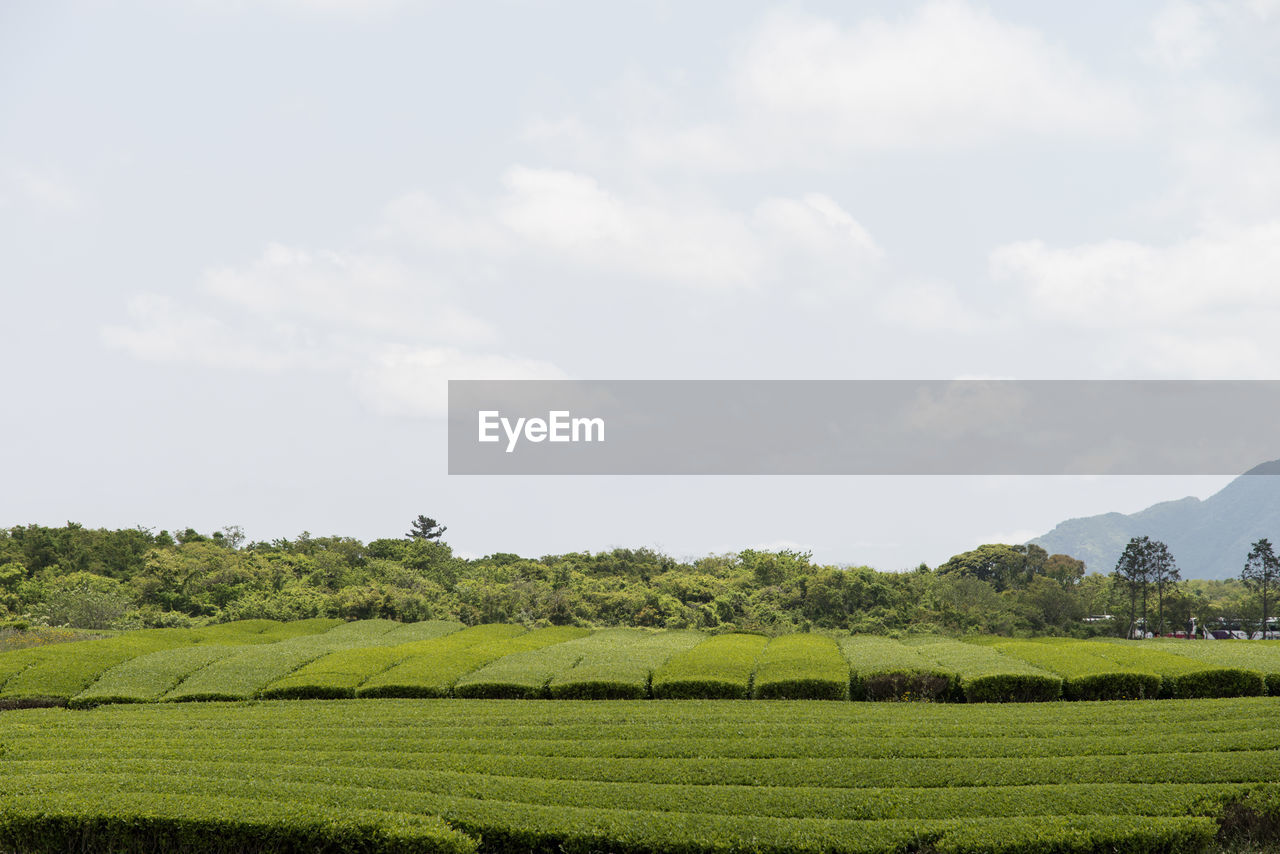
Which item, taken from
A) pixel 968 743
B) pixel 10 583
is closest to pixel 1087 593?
pixel 968 743

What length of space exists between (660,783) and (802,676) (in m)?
11.0

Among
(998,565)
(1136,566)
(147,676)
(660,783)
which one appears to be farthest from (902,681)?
(998,565)

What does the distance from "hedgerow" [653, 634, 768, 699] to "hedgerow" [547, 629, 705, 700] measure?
555 mm

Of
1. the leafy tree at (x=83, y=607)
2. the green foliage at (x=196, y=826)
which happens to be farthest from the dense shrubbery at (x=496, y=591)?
the green foliage at (x=196, y=826)

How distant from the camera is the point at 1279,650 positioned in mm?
27172

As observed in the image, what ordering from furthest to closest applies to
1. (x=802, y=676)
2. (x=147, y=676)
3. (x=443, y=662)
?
1. (x=443, y=662)
2. (x=147, y=676)
3. (x=802, y=676)

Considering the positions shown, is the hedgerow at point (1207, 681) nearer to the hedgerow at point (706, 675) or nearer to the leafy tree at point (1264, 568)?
the hedgerow at point (706, 675)

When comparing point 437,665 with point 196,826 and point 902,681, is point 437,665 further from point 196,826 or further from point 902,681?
point 196,826

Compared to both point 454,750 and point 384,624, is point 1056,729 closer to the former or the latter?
point 454,750

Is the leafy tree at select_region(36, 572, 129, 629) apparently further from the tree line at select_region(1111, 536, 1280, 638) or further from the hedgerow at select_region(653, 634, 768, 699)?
the tree line at select_region(1111, 536, 1280, 638)

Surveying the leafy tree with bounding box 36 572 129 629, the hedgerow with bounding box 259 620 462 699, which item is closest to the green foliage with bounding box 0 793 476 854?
the hedgerow with bounding box 259 620 462 699

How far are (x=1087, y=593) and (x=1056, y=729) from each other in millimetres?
47536

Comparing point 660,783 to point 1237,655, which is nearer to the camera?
point 660,783

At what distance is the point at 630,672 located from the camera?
2556cm
